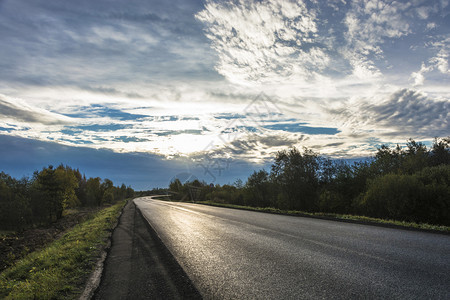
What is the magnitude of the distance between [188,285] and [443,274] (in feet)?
14.3

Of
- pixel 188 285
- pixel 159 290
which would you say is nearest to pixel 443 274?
pixel 188 285

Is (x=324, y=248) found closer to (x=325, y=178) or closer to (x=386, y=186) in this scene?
(x=386, y=186)

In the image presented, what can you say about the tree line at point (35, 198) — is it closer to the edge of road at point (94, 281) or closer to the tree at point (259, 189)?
the tree at point (259, 189)

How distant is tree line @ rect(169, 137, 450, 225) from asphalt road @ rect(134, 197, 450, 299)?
598cm

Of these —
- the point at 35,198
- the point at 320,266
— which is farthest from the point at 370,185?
the point at 35,198

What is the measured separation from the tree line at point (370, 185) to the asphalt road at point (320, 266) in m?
5.98

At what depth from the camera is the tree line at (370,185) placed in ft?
43.9

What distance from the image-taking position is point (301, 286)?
4133 millimetres

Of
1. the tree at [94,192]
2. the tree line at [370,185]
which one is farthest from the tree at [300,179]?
the tree at [94,192]

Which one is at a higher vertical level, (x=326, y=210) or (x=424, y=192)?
(x=424, y=192)

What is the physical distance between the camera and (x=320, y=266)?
5.16 meters

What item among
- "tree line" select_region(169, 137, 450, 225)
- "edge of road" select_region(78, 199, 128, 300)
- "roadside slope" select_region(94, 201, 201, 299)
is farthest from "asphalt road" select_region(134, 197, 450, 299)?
"tree line" select_region(169, 137, 450, 225)

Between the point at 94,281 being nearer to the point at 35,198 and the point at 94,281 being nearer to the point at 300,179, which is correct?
the point at 300,179

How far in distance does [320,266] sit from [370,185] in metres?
14.1
